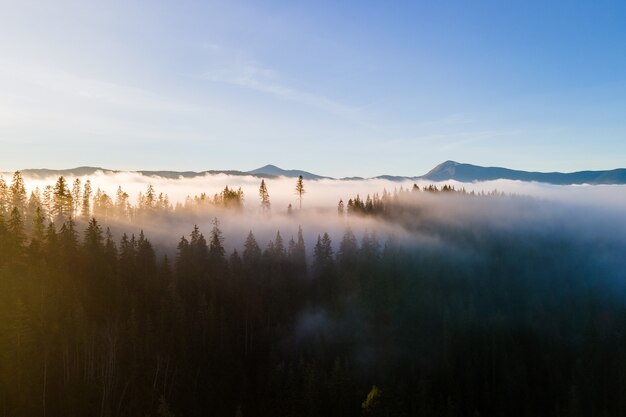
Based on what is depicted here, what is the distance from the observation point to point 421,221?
192m

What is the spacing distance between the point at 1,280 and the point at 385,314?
86087 mm

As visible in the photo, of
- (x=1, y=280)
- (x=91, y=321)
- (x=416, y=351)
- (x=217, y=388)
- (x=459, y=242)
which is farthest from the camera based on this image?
(x=459, y=242)

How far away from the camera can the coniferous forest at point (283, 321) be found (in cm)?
7244

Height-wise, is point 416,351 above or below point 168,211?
below

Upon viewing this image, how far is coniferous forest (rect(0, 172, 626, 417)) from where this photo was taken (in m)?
72.4

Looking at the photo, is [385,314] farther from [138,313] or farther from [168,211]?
[168,211]

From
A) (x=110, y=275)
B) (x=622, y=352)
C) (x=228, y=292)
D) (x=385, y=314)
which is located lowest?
(x=622, y=352)

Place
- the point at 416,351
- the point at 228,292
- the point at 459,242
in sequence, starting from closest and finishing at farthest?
the point at 228,292 < the point at 416,351 < the point at 459,242

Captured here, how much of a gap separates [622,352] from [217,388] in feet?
353

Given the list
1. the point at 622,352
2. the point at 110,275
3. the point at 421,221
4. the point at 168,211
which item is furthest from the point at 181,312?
the point at 421,221

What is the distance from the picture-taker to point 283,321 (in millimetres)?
110938

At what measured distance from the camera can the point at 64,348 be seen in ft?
230

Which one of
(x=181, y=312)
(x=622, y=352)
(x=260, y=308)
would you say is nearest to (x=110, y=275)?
(x=181, y=312)

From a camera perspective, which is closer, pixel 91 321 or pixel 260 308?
pixel 91 321
